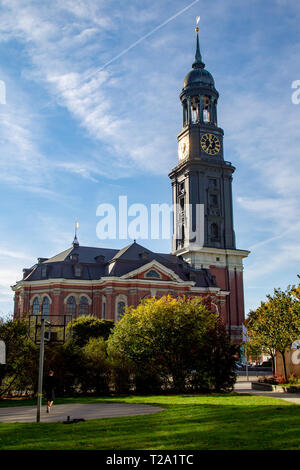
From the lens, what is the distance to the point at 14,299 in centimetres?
6475

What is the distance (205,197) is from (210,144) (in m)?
11.1

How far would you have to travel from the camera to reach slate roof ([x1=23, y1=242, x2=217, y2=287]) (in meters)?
61.1

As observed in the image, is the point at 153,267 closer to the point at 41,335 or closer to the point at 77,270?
the point at 77,270

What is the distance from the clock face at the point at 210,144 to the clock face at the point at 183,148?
303cm

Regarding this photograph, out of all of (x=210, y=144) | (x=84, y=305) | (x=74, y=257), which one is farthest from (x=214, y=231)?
(x=84, y=305)

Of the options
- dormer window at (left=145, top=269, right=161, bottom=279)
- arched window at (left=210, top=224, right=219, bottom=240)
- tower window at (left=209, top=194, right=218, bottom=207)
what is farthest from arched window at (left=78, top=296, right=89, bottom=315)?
tower window at (left=209, top=194, right=218, bottom=207)

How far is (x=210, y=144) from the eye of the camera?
280 ft

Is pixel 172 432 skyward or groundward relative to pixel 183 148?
groundward

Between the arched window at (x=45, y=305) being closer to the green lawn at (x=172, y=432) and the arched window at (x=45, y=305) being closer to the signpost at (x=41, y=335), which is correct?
the signpost at (x=41, y=335)

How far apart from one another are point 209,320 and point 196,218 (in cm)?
5193

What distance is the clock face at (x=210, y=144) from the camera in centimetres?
8488

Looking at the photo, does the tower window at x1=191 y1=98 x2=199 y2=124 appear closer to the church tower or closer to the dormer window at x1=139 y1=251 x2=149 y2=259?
the church tower

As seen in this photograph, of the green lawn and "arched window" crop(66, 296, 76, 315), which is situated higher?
"arched window" crop(66, 296, 76, 315)
